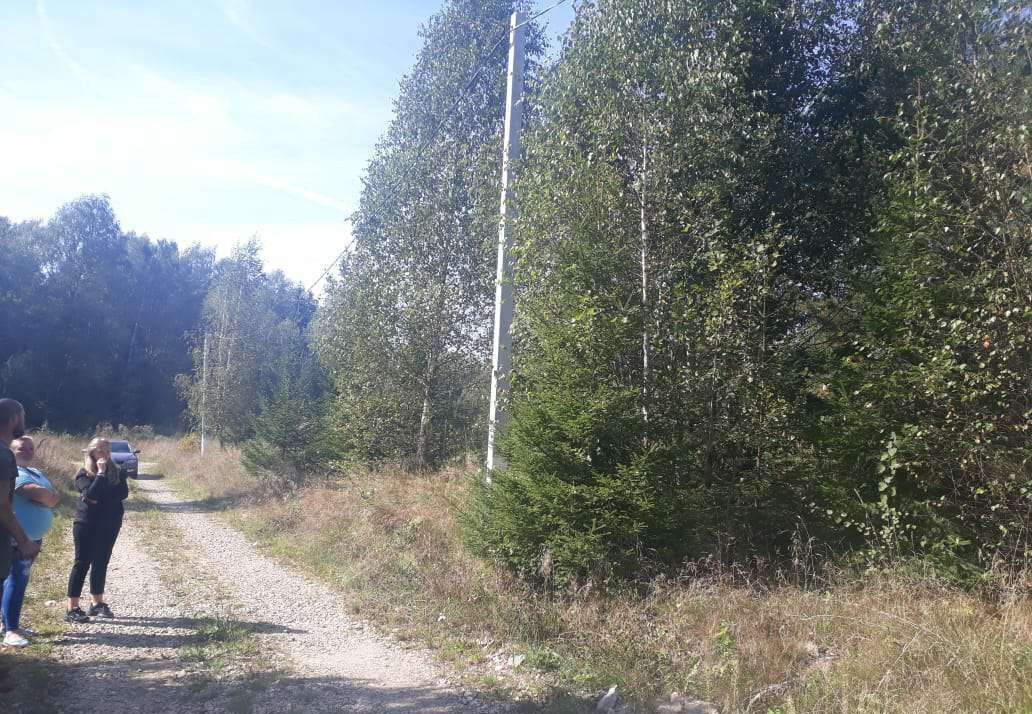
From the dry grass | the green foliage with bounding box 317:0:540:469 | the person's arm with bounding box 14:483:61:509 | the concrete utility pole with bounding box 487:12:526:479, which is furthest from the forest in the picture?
the person's arm with bounding box 14:483:61:509

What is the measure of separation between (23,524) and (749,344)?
6.68 m

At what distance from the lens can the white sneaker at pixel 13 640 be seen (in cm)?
546

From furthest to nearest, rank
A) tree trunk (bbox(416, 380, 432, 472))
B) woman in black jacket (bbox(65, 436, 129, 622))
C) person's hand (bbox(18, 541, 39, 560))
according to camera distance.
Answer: tree trunk (bbox(416, 380, 432, 472)), woman in black jacket (bbox(65, 436, 129, 622)), person's hand (bbox(18, 541, 39, 560))

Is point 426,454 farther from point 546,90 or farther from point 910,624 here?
point 910,624

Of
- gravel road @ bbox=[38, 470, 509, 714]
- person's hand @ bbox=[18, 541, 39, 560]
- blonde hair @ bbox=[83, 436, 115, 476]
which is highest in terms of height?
blonde hair @ bbox=[83, 436, 115, 476]

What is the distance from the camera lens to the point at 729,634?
5480 mm

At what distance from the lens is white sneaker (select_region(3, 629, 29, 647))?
215 inches

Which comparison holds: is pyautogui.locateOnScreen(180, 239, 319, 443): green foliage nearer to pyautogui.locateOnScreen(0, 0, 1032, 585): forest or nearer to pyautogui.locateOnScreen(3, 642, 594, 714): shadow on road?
pyautogui.locateOnScreen(0, 0, 1032, 585): forest

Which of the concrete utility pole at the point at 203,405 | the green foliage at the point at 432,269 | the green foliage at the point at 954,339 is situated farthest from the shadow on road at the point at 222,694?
the concrete utility pole at the point at 203,405

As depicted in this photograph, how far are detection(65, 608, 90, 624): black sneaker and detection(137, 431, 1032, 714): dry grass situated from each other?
2409 millimetres

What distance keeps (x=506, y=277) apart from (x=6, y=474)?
564cm

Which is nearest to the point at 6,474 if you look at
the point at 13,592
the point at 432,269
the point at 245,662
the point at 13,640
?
the point at 13,592

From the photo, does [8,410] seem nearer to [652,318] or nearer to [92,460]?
[92,460]

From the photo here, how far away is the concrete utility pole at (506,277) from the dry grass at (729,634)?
1523 mm
